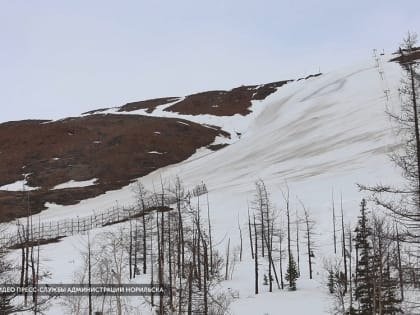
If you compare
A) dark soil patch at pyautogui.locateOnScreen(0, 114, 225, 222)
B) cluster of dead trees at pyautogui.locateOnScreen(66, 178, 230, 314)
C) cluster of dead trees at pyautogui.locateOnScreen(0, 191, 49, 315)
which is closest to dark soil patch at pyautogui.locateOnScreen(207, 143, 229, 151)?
dark soil patch at pyautogui.locateOnScreen(0, 114, 225, 222)

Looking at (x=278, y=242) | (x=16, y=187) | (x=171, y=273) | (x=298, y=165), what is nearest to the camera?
(x=171, y=273)

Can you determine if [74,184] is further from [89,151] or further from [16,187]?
[89,151]

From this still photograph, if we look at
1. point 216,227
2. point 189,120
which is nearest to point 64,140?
point 189,120

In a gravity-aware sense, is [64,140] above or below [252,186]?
above

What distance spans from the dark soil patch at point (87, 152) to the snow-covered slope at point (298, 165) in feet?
13.8

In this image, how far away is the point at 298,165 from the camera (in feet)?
268

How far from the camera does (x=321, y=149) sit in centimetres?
8681

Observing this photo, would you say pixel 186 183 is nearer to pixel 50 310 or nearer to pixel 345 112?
pixel 345 112

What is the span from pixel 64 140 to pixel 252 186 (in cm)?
6104

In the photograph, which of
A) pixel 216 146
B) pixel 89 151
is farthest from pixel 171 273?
pixel 216 146

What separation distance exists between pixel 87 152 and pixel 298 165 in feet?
168

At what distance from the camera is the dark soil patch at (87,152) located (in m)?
89.1

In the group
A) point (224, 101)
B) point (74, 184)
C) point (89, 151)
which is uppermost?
point (224, 101)

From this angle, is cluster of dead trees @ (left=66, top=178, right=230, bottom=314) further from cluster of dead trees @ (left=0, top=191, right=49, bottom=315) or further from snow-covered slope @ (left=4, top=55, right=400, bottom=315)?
snow-covered slope @ (left=4, top=55, right=400, bottom=315)
